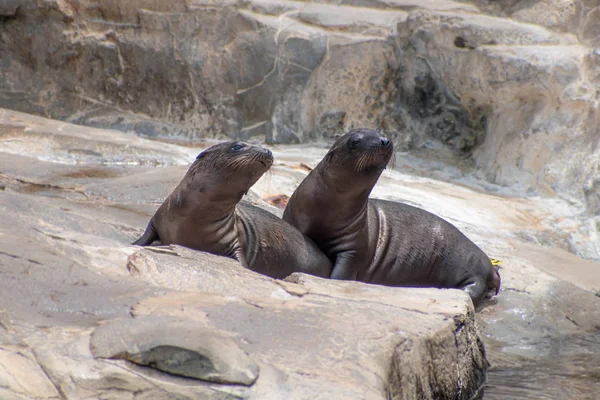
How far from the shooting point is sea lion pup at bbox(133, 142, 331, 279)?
516 centimetres

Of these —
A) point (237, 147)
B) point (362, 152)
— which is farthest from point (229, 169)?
point (362, 152)

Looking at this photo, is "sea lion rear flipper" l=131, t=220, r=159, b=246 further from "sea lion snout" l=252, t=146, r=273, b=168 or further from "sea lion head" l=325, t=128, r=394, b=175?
"sea lion head" l=325, t=128, r=394, b=175

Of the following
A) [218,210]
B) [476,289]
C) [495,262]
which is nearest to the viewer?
[218,210]

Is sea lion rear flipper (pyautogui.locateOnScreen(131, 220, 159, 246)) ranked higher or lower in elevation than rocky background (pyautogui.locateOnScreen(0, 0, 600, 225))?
lower

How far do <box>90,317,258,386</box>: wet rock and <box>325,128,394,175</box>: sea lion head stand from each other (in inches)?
119

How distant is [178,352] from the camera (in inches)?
113

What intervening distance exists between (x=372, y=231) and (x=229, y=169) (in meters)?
1.53

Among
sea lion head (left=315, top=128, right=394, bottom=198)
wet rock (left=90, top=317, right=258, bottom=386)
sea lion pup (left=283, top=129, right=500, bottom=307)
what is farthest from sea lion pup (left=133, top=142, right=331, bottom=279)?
wet rock (left=90, top=317, right=258, bottom=386)

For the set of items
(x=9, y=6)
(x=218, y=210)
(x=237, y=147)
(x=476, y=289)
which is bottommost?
(x=476, y=289)

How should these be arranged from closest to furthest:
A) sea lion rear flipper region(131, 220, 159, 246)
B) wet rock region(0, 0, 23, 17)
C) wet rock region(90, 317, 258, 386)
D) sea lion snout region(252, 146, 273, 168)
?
wet rock region(90, 317, 258, 386), sea lion snout region(252, 146, 273, 168), sea lion rear flipper region(131, 220, 159, 246), wet rock region(0, 0, 23, 17)

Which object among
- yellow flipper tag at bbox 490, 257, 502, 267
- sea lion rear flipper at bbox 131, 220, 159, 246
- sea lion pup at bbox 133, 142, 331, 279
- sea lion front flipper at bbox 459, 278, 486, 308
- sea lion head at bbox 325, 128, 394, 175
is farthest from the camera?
yellow flipper tag at bbox 490, 257, 502, 267

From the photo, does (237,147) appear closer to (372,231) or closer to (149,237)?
(149,237)

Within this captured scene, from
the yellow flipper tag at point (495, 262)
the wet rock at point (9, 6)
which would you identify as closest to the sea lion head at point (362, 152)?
the yellow flipper tag at point (495, 262)

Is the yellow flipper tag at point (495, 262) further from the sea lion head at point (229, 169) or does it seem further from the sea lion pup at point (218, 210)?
the sea lion head at point (229, 169)
